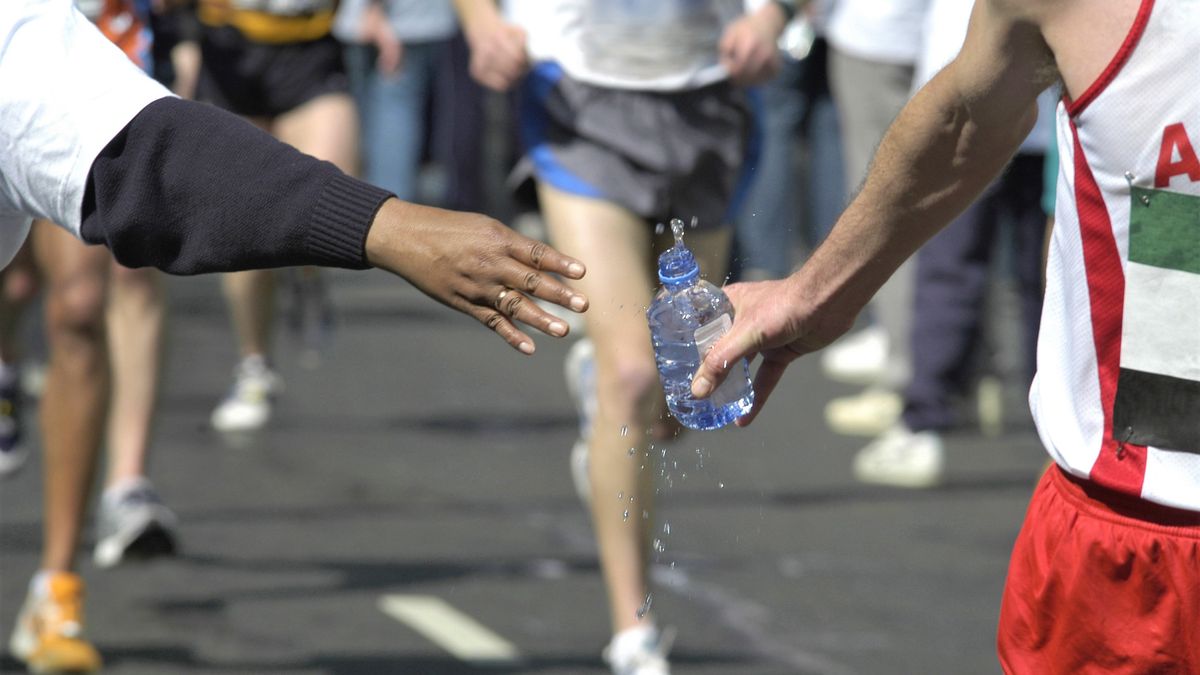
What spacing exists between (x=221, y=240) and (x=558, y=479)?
4.80m

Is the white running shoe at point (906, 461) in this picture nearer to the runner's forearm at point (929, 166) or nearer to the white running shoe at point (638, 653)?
the white running shoe at point (638, 653)

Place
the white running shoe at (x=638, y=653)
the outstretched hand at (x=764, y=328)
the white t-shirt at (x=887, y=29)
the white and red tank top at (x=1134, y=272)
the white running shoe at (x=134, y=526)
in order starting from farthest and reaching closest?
the white t-shirt at (x=887, y=29), the white running shoe at (x=134, y=526), the white running shoe at (x=638, y=653), the outstretched hand at (x=764, y=328), the white and red tank top at (x=1134, y=272)

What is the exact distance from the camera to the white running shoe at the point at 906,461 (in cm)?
722

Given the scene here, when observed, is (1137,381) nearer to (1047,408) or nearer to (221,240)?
(1047,408)

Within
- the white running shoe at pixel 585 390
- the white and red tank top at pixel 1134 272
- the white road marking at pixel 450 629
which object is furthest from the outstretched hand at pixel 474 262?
the white road marking at pixel 450 629

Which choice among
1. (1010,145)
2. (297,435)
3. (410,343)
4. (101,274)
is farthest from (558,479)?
(1010,145)

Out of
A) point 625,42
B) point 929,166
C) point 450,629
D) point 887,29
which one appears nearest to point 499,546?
point 450,629

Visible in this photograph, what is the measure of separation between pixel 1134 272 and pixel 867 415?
5.83m

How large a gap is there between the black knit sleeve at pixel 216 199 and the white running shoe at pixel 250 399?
5518mm

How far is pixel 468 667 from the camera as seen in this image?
5.00 meters

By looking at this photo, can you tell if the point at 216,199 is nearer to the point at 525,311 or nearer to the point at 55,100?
the point at 55,100

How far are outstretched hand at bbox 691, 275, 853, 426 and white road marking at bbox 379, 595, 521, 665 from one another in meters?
2.35

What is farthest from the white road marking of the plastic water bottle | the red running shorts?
the red running shorts

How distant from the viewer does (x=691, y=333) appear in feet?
9.68
